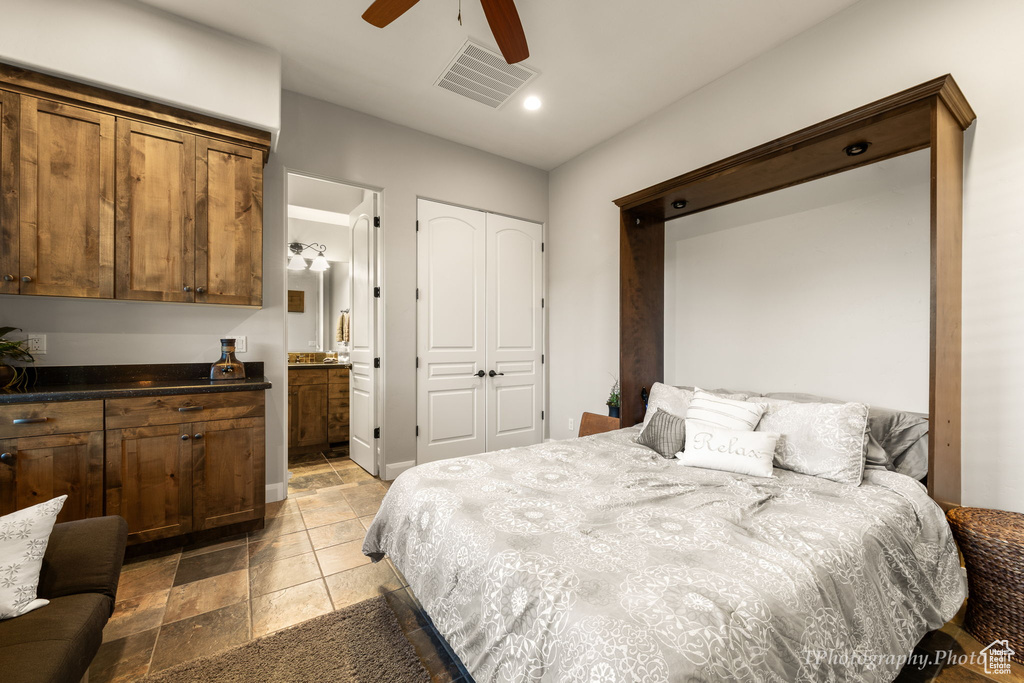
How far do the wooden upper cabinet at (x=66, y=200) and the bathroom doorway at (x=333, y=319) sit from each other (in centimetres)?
106

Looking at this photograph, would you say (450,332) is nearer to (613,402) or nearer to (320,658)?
(613,402)

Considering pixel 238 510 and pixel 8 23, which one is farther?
pixel 238 510

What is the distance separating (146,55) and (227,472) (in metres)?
2.36

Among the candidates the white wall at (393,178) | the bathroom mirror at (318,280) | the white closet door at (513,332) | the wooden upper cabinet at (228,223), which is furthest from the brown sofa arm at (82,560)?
the bathroom mirror at (318,280)

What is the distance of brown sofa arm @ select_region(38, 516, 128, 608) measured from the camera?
1.24m

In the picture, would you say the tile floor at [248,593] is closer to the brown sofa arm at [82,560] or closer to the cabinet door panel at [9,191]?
the brown sofa arm at [82,560]

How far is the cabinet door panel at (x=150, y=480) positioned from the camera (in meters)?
2.14

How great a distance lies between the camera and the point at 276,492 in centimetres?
309

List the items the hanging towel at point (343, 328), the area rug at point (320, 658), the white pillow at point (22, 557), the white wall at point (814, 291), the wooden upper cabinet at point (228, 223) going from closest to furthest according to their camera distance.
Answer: the white pillow at point (22, 557)
the area rug at point (320, 658)
the white wall at point (814, 291)
the wooden upper cabinet at point (228, 223)
the hanging towel at point (343, 328)

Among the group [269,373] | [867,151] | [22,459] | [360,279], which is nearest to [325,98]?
[360,279]

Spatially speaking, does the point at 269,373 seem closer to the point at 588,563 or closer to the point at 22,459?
the point at 22,459

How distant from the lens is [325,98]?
3.23 meters

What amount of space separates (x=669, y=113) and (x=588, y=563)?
334cm

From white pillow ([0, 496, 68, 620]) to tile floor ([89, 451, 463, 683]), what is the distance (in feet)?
1.90
